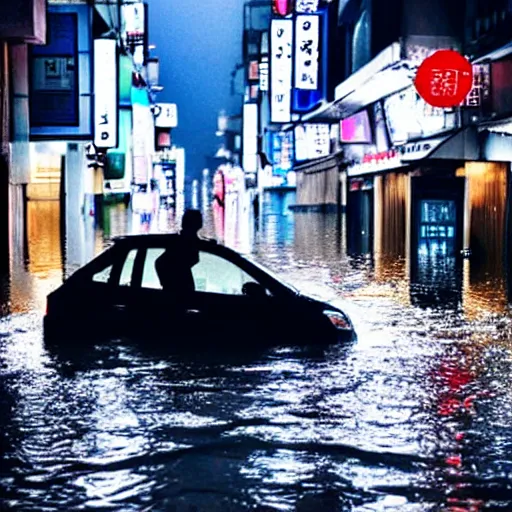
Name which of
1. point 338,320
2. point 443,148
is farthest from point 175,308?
point 443,148

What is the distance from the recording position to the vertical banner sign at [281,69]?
194ft

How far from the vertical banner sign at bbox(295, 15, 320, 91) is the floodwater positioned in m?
37.4

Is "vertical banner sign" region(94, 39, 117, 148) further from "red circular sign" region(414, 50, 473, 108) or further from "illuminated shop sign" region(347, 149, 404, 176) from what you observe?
"red circular sign" region(414, 50, 473, 108)

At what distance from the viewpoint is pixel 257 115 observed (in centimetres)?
15400

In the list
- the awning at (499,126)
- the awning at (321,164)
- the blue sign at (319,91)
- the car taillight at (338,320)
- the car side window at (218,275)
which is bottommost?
the car taillight at (338,320)

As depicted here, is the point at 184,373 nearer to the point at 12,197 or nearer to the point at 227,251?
the point at 227,251

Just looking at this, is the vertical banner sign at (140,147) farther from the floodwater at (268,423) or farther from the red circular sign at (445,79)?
the floodwater at (268,423)

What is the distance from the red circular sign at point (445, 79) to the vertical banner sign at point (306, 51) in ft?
82.3

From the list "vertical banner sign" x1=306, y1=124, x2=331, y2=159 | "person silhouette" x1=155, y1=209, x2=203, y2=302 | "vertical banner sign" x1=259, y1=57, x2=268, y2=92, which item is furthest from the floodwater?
"vertical banner sign" x1=259, y1=57, x2=268, y2=92

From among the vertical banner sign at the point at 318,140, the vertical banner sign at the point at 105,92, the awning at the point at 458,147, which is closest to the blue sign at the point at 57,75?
the vertical banner sign at the point at 105,92

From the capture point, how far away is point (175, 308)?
13133 mm

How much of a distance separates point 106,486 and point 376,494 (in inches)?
62.4

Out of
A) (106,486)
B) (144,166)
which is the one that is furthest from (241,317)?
(144,166)

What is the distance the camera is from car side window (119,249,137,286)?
13188 mm
